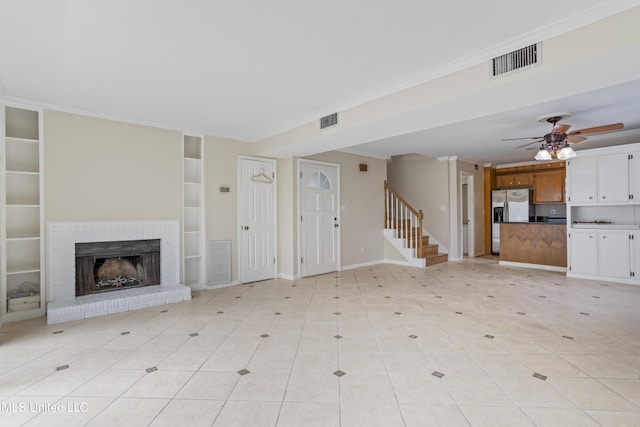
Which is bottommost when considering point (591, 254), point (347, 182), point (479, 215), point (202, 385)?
point (202, 385)

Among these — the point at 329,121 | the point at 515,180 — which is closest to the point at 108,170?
the point at 329,121

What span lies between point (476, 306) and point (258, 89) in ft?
12.9

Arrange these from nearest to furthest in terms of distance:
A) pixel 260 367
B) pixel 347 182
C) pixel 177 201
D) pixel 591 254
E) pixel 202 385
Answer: pixel 202 385
pixel 260 367
pixel 177 201
pixel 591 254
pixel 347 182

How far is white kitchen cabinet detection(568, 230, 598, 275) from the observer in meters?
5.80

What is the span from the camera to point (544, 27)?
239 cm

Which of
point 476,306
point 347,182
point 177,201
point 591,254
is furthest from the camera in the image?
point 347,182

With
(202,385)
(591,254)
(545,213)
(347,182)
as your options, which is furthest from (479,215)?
(202,385)

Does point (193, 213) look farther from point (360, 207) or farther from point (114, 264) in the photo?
point (360, 207)

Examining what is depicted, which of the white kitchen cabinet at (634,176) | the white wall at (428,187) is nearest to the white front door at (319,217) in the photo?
the white wall at (428,187)

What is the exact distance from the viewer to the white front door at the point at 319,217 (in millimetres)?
6176

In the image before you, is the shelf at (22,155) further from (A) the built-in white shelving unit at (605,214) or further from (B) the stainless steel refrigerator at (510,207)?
(B) the stainless steel refrigerator at (510,207)

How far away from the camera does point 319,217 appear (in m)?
6.43

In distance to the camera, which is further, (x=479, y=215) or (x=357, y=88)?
(x=479, y=215)

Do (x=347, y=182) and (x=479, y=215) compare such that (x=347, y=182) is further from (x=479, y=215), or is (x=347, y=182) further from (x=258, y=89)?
(x=479, y=215)
